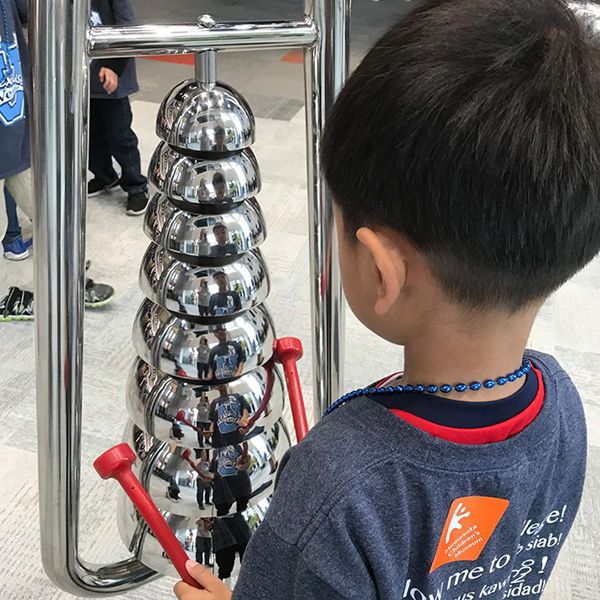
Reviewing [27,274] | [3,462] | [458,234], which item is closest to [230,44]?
[458,234]

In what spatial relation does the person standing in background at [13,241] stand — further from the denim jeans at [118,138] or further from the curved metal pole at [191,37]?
the curved metal pole at [191,37]

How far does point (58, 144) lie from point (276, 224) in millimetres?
1682

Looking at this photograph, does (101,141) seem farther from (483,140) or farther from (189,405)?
(483,140)

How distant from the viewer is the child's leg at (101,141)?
2.20 metres

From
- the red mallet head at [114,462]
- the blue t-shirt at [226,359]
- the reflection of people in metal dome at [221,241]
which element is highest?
the reflection of people in metal dome at [221,241]

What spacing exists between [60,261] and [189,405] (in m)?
0.15

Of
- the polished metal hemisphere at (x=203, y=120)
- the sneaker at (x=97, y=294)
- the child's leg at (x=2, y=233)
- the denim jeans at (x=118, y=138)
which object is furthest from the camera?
the denim jeans at (x=118, y=138)

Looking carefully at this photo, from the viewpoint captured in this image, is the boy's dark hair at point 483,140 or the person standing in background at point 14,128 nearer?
the boy's dark hair at point 483,140

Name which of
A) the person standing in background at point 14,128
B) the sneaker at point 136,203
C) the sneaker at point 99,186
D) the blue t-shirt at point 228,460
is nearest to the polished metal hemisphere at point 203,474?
the blue t-shirt at point 228,460

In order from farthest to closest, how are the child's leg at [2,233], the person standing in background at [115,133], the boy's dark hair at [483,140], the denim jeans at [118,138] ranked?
1. the denim jeans at [118,138]
2. the person standing in background at [115,133]
3. the child's leg at [2,233]
4. the boy's dark hair at [483,140]

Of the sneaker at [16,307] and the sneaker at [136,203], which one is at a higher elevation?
the sneaker at [136,203]

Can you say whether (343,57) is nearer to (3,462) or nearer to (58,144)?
(58,144)

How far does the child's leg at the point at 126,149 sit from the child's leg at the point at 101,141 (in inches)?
0.8

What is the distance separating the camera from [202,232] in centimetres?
53
